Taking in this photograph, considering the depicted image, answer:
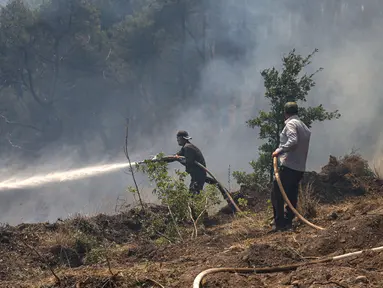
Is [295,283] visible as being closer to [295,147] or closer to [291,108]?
[295,147]

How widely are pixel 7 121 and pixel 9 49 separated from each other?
3.38m

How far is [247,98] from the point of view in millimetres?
27609

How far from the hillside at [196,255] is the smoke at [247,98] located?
11548 millimetres

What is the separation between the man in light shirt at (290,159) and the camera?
6.84m

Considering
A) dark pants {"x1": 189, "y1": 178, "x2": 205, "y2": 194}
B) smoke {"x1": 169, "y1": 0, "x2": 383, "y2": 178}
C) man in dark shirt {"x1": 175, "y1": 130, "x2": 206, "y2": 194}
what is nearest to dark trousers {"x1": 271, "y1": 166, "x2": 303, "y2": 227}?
dark pants {"x1": 189, "y1": 178, "x2": 205, "y2": 194}

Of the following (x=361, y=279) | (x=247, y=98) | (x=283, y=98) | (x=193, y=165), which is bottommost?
(x=361, y=279)

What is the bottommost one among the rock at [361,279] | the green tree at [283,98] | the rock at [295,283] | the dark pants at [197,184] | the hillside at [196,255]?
the rock at [361,279]

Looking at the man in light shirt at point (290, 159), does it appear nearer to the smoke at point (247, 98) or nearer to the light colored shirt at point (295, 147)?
the light colored shirt at point (295, 147)

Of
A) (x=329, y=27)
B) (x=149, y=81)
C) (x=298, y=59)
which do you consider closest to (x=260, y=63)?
(x=329, y=27)

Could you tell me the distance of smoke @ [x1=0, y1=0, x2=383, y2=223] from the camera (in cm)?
2112

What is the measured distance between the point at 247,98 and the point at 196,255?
2275 centimetres

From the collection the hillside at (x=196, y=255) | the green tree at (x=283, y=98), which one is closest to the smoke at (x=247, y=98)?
the green tree at (x=283, y=98)

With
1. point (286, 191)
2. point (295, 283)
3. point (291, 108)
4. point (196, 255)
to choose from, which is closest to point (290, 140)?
point (291, 108)

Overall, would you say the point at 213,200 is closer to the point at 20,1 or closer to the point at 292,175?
the point at 292,175
